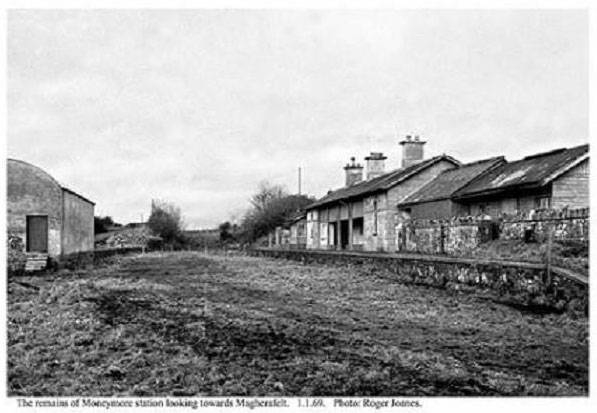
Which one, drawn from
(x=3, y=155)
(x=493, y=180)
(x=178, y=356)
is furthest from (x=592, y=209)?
(x=493, y=180)

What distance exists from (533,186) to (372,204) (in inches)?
518

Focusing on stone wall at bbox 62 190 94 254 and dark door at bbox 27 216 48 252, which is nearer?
dark door at bbox 27 216 48 252

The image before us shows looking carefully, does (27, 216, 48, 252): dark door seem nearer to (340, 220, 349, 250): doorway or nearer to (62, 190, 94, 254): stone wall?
(62, 190, 94, 254): stone wall

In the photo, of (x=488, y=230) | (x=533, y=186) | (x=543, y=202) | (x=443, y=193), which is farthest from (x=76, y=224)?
(x=543, y=202)

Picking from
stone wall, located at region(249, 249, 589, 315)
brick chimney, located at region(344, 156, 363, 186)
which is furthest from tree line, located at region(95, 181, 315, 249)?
stone wall, located at region(249, 249, 589, 315)

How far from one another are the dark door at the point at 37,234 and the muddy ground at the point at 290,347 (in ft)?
44.7

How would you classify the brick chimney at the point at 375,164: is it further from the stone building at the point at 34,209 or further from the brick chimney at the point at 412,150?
the stone building at the point at 34,209

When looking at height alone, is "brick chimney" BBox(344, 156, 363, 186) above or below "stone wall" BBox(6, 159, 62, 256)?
above

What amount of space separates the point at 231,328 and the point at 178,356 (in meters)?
1.74

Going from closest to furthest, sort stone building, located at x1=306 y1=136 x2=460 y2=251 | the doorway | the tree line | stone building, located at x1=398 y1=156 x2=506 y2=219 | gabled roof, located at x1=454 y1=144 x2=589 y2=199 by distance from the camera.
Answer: gabled roof, located at x1=454 y1=144 x2=589 y2=199, stone building, located at x1=398 y1=156 x2=506 y2=219, stone building, located at x1=306 y1=136 x2=460 y2=251, the doorway, the tree line

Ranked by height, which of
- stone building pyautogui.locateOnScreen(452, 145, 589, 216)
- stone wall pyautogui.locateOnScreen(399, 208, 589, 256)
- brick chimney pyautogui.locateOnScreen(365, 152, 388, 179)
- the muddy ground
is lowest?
the muddy ground

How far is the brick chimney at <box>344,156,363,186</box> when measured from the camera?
143 ft

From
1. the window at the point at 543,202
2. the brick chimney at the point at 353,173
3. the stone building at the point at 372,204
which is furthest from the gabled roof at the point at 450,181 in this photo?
the brick chimney at the point at 353,173

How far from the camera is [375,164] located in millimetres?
38906
